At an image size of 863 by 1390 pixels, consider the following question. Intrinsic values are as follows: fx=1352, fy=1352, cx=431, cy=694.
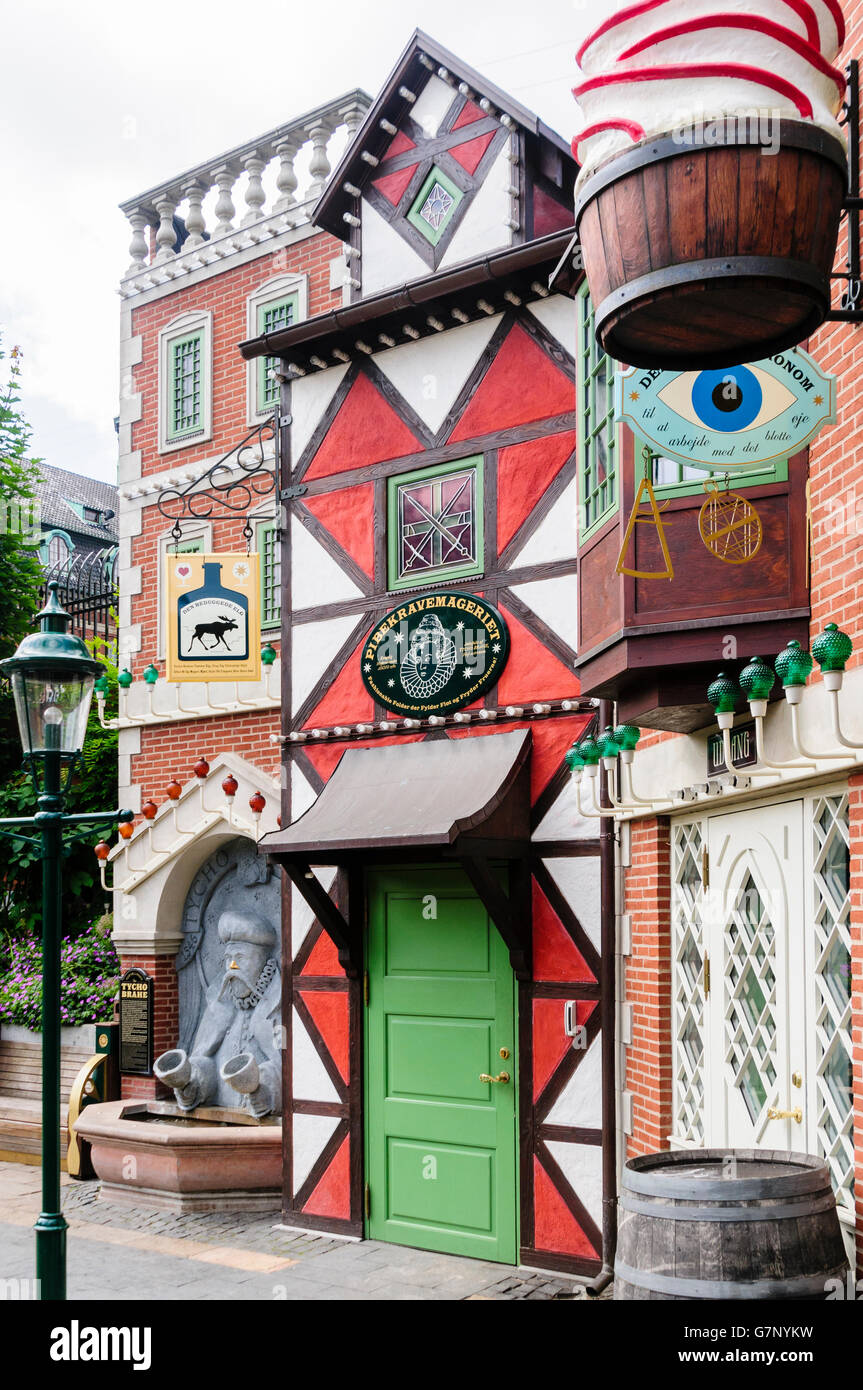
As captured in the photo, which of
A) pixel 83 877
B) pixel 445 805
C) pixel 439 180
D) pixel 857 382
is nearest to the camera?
pixel 857 382

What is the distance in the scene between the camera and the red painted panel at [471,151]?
9117 mm

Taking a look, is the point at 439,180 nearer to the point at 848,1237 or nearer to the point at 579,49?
the point at 579,49

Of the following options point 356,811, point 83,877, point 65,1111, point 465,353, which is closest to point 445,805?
point 356,811

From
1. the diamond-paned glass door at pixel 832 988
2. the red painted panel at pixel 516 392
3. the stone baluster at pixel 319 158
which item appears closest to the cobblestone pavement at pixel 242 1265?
the diamond-paned glass door at pixel 832 988

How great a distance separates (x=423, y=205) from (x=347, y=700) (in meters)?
3.50

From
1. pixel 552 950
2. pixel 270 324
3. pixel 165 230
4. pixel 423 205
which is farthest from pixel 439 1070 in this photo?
pixel 165 230

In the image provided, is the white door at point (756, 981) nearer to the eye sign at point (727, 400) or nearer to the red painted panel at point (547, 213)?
the eye sign at point (727, 400)

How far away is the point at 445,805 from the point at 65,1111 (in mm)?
6006

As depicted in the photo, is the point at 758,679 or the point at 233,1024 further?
the point at 233,1024

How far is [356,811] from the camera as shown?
8617 mm

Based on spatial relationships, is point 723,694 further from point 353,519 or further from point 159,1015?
point 159,1015

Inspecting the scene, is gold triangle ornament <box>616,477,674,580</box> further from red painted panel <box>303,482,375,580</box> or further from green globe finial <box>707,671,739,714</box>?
red painted panel <box>303,482,375,580</box>

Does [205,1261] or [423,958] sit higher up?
[423,958]

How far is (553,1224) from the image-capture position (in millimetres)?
7938
